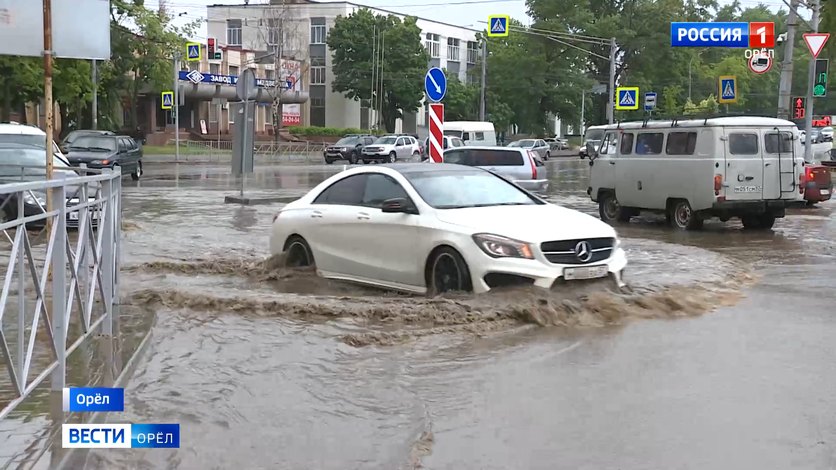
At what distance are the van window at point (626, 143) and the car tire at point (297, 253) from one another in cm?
982

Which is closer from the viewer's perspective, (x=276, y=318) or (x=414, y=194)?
(x=276, y=318)

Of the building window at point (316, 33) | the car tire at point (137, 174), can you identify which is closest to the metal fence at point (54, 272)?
the car tire at point (137, 174)

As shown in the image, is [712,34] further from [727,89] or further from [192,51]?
[192,51]

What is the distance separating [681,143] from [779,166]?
69.4 inches

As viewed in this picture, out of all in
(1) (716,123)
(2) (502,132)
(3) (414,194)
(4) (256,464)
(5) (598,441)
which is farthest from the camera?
(2) (502,132)

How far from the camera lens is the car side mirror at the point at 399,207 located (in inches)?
375

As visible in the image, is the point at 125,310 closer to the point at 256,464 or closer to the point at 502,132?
the point at 256,464

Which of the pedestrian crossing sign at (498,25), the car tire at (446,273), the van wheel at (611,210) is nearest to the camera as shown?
the car tire at (446,273)

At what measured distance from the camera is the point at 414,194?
9.71 m

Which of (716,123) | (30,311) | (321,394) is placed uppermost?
(716,123)

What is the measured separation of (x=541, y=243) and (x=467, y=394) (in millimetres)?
2688

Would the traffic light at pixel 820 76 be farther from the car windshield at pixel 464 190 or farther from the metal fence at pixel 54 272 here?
the metal fence at pixel 54 272

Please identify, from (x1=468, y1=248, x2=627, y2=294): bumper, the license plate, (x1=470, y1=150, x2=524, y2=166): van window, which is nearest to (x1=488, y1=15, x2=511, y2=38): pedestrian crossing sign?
(x1=470, y1=150, x2=524, y2=166): van window

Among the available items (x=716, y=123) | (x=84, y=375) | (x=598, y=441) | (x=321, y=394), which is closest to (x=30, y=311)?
(x=84, y=375)
